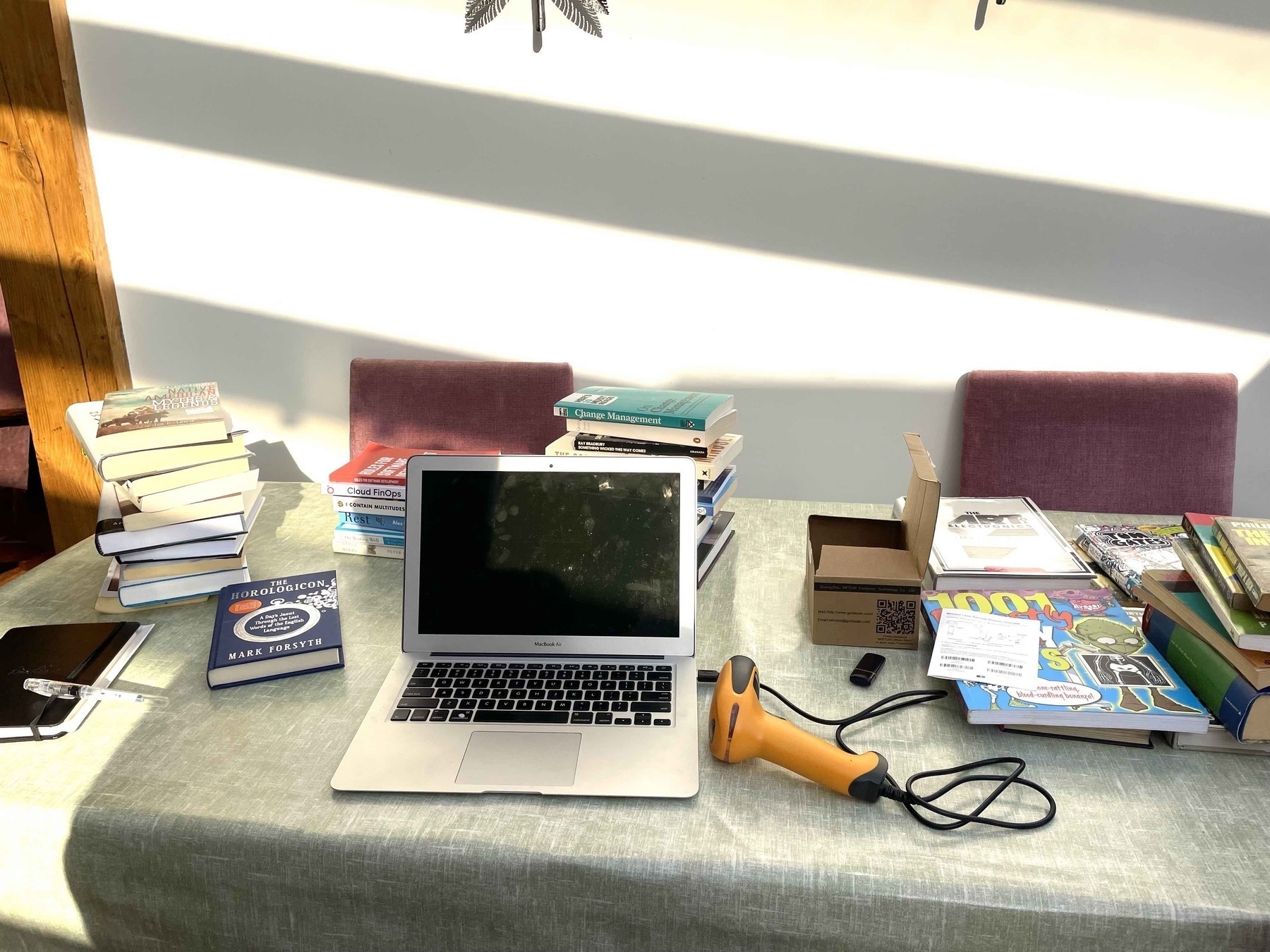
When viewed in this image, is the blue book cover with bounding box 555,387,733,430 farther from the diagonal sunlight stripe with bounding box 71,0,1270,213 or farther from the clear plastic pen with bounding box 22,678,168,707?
the diagonal sunlight stripe with bounding box 71,0,1270,213

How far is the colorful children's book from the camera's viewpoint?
966 millimetres

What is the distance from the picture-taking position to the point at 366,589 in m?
1.36

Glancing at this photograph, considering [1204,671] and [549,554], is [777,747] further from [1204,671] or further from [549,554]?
[1204,671]

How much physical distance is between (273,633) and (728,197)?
1.51 metres

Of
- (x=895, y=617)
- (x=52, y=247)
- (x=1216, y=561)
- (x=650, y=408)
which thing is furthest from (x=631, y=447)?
(x=52, y=247)

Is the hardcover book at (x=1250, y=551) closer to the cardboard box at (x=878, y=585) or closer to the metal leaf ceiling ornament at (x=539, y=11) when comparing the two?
the cardboard box at (x=878, y=585)

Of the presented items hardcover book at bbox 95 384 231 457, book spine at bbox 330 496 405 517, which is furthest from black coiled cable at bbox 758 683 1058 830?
hardcover book at bbox 95 384 231 457

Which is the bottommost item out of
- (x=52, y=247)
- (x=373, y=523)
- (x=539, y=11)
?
(x=373, y=523)

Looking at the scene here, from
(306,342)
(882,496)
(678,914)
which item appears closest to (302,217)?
(306,342)

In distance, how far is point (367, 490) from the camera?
1.44m

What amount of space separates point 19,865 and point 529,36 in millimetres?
1900

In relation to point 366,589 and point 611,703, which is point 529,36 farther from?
point 611,703

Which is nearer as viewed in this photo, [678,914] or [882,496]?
[678,914]

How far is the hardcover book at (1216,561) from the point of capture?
98cm
